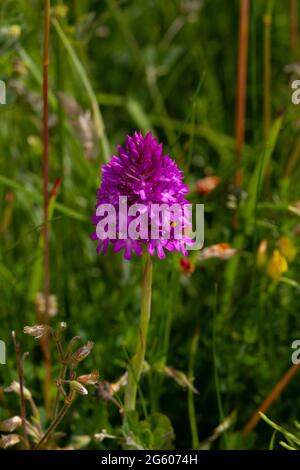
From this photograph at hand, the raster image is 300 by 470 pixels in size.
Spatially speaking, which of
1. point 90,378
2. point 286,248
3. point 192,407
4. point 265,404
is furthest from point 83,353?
point 286,248

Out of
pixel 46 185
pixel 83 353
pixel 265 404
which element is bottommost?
pixel 265 404

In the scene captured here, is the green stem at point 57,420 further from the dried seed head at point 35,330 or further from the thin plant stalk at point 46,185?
the thin plant stalk at point 46,185

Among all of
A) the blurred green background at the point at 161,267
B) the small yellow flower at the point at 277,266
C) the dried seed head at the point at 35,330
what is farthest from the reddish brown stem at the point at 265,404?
the dried seed head at the point at 35,330

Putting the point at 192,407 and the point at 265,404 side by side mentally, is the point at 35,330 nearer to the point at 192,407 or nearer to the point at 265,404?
the point at 192,407

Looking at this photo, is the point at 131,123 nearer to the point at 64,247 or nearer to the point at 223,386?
the point at 64,247

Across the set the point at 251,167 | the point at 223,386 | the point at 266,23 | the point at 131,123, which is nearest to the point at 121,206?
the point at 223,386
